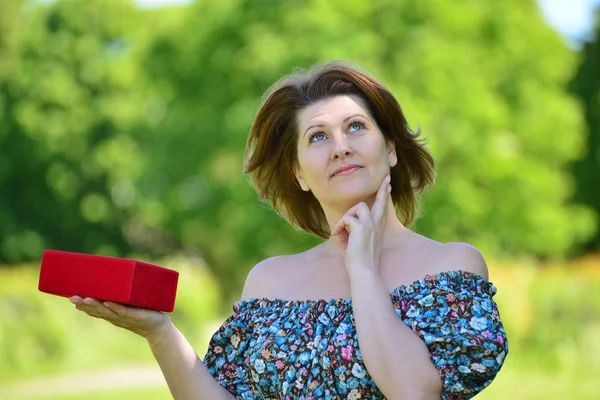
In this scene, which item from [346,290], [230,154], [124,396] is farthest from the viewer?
[230,154]

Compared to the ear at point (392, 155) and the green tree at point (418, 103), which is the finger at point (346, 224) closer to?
the ear at point (392, 155)

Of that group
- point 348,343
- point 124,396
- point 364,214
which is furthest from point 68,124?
point 348,343

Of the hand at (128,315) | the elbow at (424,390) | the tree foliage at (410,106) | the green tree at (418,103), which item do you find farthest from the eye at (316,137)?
the green tree at (418,103)

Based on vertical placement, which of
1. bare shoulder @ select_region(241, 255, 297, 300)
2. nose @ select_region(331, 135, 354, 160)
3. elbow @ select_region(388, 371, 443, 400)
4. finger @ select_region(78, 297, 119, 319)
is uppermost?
nose @ select_region(331, 135, 354, 160)

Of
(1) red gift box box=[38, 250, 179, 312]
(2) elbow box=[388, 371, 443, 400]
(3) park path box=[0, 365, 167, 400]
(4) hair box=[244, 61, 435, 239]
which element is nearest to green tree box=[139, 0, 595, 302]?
(3) park path box=[0, 365, 167, 400]

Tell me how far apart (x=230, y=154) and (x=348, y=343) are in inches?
688

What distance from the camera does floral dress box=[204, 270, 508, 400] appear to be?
262 centimetres

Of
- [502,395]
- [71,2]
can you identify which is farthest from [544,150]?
[71,2]

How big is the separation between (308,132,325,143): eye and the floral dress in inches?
19.0

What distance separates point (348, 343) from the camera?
8.95 feet

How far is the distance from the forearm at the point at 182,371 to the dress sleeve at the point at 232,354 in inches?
1.9

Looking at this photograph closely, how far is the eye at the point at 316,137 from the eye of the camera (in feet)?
9.82

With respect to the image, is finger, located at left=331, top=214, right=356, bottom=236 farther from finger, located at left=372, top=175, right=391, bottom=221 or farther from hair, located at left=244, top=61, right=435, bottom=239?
hair, located at left=244, top=61, right=435, bottom=239

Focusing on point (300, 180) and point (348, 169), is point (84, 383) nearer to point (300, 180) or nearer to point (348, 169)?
point (300, 180)
